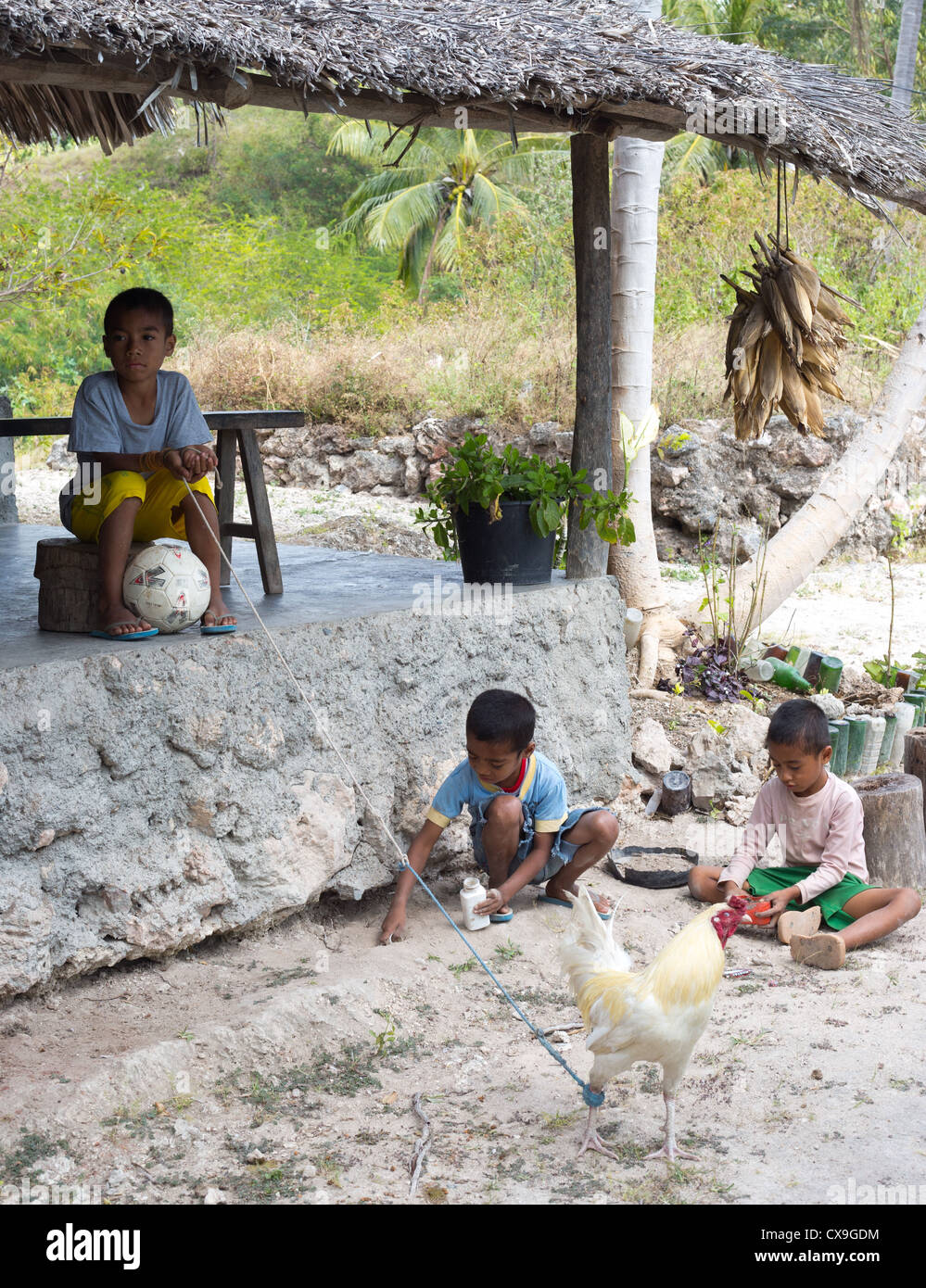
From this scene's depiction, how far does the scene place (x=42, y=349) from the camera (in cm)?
1780

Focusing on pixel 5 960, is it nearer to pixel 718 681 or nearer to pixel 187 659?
pixel 187 659

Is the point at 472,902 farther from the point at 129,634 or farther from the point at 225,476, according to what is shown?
the point at 225,476

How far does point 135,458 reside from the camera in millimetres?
3953

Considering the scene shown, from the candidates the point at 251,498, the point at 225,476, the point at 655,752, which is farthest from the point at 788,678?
the point at 251,498

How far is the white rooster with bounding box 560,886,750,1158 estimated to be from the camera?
8.60 ft

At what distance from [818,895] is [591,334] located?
99.2 inches

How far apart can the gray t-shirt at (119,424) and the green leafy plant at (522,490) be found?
104 centimetres

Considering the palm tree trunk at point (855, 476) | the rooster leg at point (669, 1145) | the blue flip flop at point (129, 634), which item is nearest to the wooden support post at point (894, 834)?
the rooster leg at point (669, 1145)

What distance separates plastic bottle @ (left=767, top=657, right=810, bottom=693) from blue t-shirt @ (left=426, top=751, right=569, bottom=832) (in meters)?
3.28

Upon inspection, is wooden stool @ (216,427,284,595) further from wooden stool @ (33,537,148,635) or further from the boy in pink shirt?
the boy in pink shirt

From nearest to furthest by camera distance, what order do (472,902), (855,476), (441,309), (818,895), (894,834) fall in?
1. (472,902)
2. (818,895)
3. (894,834)
4. (855,476)
5. (441,309)

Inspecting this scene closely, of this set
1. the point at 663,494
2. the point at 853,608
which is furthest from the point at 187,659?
the point at 663,494

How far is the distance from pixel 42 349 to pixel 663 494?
11216 mm

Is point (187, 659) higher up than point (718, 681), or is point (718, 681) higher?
point (187, 659)
